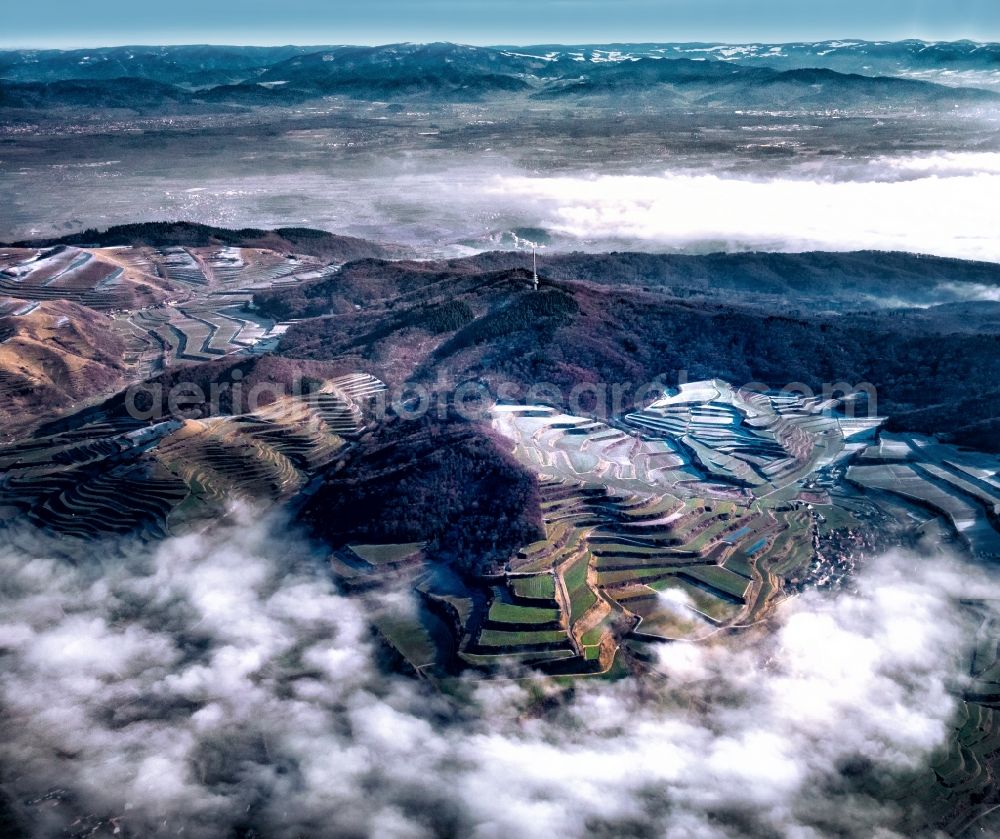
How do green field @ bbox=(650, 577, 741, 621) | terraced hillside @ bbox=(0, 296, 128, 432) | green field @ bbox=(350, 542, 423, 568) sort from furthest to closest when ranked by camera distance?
1. terraced hillside @ bbox=(0, 296, 128, 432)
2. green field @ bbox=(350, 542, 423, 568)
3. green field @ bbox=(650, 577, 741, 621)

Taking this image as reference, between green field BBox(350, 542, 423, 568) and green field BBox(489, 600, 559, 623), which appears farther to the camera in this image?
green field BBox(350, 542, 423, 568)

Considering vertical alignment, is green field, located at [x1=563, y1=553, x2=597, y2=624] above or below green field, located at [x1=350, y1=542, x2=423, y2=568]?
below

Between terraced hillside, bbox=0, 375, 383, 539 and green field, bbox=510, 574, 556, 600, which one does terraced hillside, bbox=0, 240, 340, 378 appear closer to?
terraced hillside, bbox=0, 375, 383, 539

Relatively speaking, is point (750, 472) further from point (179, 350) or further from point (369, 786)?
point (179, 350)

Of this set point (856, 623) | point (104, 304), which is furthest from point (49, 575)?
point (104, 304)

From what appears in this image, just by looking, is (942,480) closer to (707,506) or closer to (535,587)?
(707,506)

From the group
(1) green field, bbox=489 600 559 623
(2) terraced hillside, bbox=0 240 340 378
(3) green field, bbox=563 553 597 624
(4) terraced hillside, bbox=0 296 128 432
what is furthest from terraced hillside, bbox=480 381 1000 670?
(2) terraced hillside, bbox=0 240 340 378

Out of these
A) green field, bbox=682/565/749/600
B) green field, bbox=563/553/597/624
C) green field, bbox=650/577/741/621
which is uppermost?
green field, bbox=563/553/597/624

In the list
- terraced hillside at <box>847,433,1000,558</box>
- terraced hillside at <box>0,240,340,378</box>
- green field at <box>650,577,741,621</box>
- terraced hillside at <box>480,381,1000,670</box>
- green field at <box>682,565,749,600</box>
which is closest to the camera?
green field at <box>650,577,741,621</box>

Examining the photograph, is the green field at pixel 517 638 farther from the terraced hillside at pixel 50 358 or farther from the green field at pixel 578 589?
the terraced hillside at pixel 50 358

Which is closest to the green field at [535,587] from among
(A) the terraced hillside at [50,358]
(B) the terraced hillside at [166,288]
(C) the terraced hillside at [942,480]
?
(C) the terraced hillside at [942,480]

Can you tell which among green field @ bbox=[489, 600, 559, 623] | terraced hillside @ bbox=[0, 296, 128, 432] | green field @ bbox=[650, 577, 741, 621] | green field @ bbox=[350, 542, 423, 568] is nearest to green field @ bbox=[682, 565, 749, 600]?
green field @ bbox=[650, 577, 741, 621]
